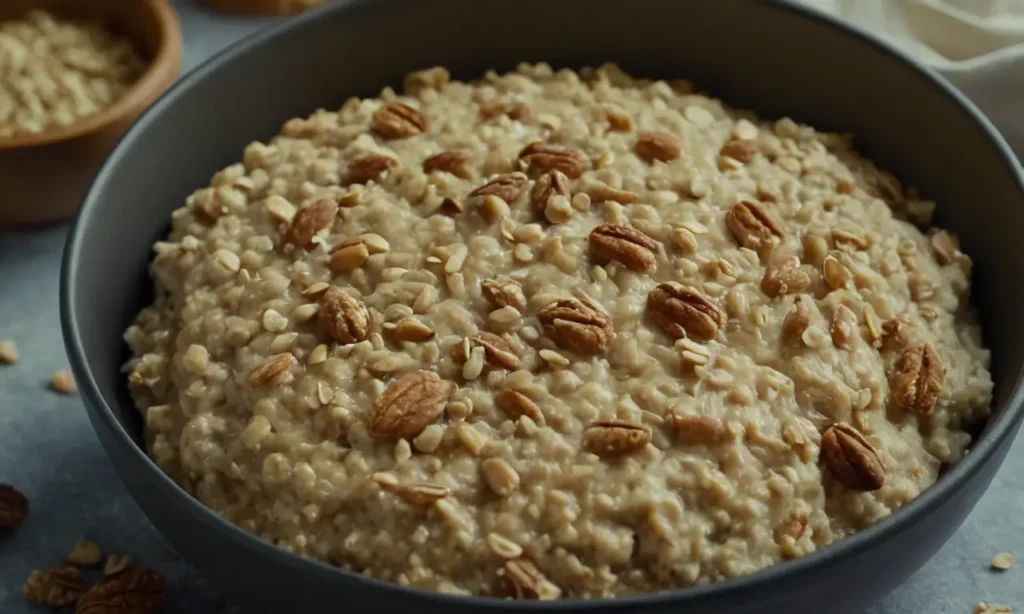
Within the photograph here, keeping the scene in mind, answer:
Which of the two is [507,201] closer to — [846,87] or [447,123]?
[447,123]

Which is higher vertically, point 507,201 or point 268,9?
point 507,201

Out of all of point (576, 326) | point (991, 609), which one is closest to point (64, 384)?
point (576, 326)

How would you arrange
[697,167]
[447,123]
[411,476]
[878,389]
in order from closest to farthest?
[411,476] < [878,389] < [697,167] < [447,123]

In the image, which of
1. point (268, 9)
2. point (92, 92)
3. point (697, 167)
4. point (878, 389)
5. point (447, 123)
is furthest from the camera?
point (268, 9)

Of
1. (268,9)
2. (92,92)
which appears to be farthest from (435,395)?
(268,9)

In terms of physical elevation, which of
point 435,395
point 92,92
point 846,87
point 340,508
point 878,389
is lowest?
point 92,92

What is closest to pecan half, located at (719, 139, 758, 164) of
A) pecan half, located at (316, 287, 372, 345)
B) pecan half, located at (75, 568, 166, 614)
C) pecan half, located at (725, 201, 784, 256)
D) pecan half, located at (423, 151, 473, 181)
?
pecan half, located at (725, 201, 784, 256)

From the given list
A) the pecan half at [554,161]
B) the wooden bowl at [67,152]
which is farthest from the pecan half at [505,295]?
the wooden bowl at [67,152]

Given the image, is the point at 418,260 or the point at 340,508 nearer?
the point at 340,508
